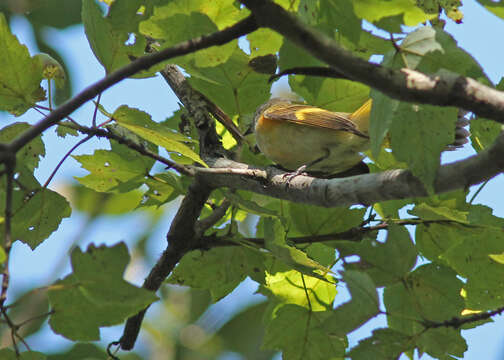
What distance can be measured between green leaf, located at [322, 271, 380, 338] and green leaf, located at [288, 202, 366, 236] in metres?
0.79

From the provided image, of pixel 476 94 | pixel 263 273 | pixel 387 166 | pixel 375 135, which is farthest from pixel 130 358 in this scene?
pixel 476 94

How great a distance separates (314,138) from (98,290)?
8.78 ft

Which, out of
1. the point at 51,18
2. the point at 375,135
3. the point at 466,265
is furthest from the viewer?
the point at 51,18

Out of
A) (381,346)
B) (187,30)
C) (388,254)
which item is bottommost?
(381,346)

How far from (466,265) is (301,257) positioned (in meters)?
0.69

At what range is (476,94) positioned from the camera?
1456 millimetres

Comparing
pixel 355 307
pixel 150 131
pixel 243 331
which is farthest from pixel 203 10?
pixel 243 331

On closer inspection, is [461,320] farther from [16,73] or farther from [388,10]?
[16,73]

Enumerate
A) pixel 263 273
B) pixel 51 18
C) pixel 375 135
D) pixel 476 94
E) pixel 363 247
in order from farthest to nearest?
pixel 51 18, pixel 263 273, pixel 363 247, pixel 375 135, pixel 476 94

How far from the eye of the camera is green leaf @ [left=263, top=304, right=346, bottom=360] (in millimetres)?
2447

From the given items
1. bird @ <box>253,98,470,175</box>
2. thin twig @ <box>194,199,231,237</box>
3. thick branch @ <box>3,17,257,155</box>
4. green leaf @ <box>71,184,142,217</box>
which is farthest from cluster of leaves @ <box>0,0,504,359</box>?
green leaf @ <box>71,184,142,217</box>

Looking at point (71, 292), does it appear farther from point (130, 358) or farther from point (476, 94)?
point (130, 358)

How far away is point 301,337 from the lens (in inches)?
98.0

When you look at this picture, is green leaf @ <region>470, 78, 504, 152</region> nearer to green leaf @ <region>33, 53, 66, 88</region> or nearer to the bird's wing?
the bird's wing
